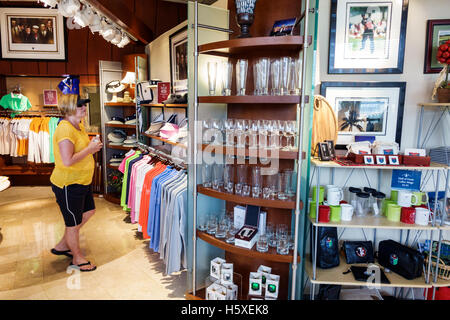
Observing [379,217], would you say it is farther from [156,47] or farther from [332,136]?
[156,47]

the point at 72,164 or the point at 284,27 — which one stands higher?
the point at 284,27

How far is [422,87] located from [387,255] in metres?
1.31

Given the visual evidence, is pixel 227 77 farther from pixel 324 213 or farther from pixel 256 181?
pixel 324 213

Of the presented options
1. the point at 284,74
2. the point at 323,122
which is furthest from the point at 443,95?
the point at 284,74

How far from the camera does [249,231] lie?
7.47 ft

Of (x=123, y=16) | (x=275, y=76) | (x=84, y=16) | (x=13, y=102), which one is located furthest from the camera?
(x=13, y=102)

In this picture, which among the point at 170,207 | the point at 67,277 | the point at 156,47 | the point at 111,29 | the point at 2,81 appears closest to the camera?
the point at 170,207

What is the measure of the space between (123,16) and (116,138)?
197 cm

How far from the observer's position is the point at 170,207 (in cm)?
275

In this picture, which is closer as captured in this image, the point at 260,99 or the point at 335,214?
the point at 260,99

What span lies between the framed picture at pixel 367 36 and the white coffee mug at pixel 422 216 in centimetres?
105

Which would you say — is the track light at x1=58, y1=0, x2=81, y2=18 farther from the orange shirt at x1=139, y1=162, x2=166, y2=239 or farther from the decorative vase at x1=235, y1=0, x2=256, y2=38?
the decorative vase at x1=235, y1=0, x2=256, y2=38
